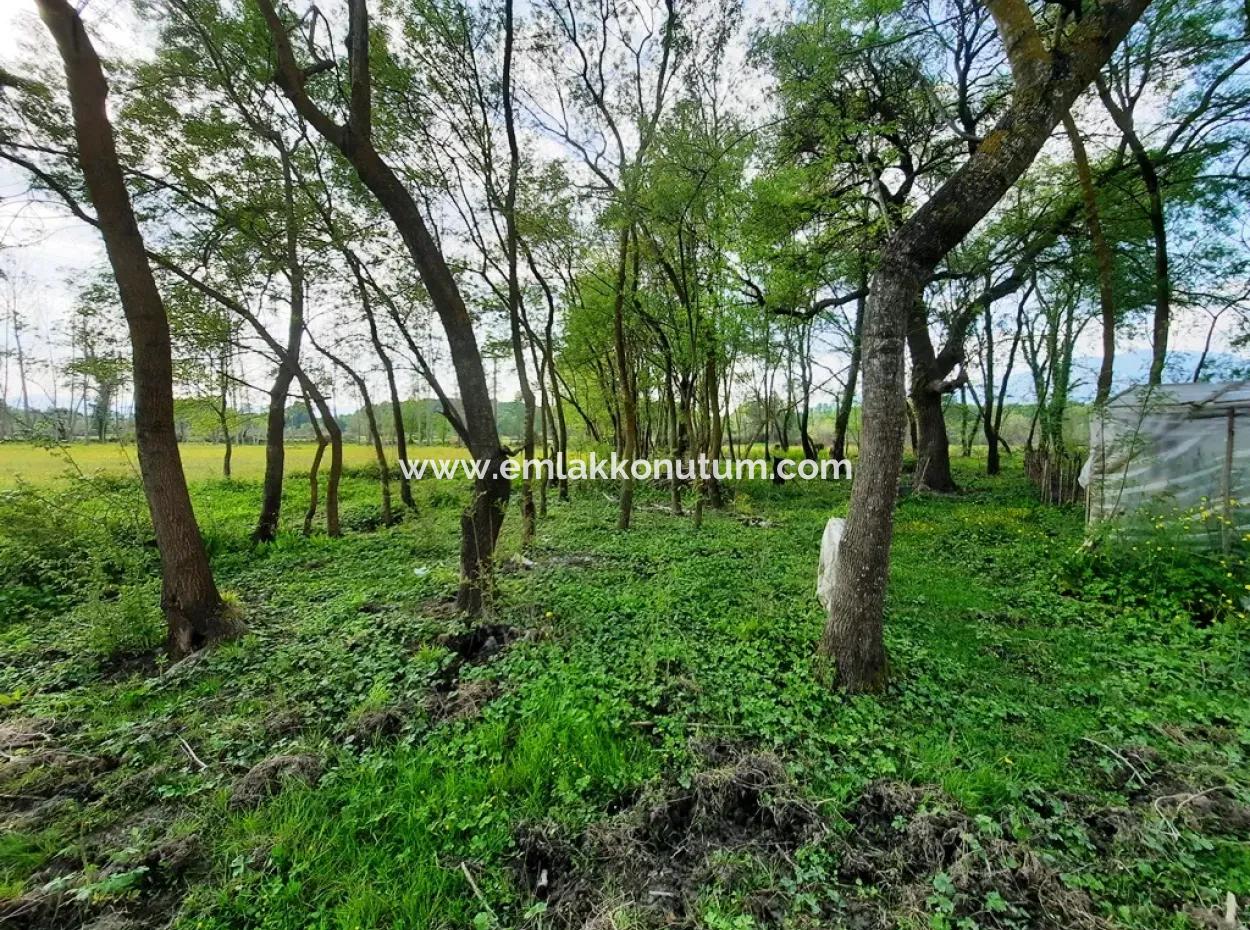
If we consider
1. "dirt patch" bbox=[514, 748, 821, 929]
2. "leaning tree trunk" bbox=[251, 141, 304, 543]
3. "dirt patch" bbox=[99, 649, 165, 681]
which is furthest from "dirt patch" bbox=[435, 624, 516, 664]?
"leaning tree trunk" bbox=[251, 141, 304, 543]

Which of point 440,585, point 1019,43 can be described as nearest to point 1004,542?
point 1019,43

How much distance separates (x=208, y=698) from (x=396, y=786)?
189 centimetres

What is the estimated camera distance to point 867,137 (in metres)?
7.85

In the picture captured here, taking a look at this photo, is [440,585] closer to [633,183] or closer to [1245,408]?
[633,183]

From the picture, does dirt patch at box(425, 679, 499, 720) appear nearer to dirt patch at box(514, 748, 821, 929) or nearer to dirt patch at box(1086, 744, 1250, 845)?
dirt patch at box(514, 748, 821, 929)

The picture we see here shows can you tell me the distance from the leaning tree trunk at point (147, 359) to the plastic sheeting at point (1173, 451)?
30.8 ft

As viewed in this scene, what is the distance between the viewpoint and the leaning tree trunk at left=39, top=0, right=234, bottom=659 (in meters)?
3.44

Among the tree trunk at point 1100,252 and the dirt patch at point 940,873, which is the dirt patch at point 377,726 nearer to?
the dirt patch at point 940,873

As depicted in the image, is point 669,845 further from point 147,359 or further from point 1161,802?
point 147,359

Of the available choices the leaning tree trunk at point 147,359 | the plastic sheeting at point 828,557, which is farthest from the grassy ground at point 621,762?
the leaning tree trunk at point 147,359

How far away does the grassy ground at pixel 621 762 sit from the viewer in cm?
170

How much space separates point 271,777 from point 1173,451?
8967 mm

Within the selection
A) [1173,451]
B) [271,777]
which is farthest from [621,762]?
[1173,451]

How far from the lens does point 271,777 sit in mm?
2266
